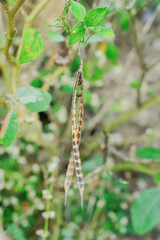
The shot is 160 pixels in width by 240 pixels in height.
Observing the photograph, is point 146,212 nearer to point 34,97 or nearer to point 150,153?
point 150,153

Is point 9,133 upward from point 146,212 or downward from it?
upward

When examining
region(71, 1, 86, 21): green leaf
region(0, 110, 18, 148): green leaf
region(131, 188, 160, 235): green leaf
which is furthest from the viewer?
region(131, 188, 160, 235): green leaf

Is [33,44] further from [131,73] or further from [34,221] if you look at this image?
[131,73]

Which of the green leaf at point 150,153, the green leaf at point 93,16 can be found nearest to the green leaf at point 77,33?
the green leaf at point 93,16

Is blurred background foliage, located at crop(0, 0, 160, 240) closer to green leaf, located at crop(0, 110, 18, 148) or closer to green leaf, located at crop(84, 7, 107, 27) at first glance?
green leaf, located at crop(0, 110, 18, 148)

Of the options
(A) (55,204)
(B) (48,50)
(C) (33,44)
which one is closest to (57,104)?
(B) (48,50)

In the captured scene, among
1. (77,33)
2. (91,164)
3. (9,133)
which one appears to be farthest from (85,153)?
(77,33)

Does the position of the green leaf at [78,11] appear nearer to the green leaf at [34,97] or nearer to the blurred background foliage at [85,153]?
the green leaf at [34,97]

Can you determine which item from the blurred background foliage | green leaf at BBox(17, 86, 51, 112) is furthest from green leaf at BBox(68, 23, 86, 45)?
the blurred background foliage
